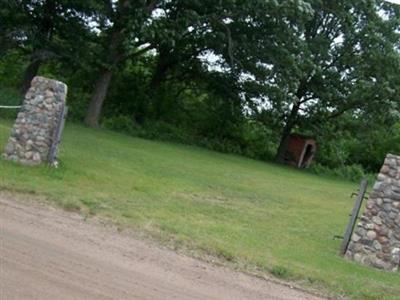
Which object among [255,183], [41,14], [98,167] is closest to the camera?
[98,167]

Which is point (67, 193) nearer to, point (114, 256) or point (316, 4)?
point (114, 256)

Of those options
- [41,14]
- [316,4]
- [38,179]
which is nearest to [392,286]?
[38,179]

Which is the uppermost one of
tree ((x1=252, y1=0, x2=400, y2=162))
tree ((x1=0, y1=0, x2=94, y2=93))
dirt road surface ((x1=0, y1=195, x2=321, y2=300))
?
tree ((x1=252, y1=0, x2=400, y2=162))

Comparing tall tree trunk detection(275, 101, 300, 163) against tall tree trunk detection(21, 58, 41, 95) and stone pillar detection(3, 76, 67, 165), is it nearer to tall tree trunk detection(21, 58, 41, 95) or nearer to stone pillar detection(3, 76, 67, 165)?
tall tree trunk detection(21, 58, 41, 95)

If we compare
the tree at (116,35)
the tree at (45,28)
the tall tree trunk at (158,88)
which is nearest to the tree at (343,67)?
the tall tree trunk at (158,88)

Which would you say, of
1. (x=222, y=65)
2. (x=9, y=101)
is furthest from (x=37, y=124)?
(x=222, y=65)

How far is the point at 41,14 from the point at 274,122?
16390mm

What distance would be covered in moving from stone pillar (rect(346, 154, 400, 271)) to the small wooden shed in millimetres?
28312

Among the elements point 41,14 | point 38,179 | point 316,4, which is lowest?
point 38,179

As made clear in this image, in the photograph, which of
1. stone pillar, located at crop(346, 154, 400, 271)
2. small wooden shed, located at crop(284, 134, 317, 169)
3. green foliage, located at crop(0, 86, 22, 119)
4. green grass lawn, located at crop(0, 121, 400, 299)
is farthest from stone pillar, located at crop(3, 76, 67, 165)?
small wooden shed, located at crop(284, 134, 317, 169)

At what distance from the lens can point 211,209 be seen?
13.3 m

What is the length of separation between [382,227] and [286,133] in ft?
94.4

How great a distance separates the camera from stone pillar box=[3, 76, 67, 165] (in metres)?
13.3

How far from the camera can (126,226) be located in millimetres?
9984
